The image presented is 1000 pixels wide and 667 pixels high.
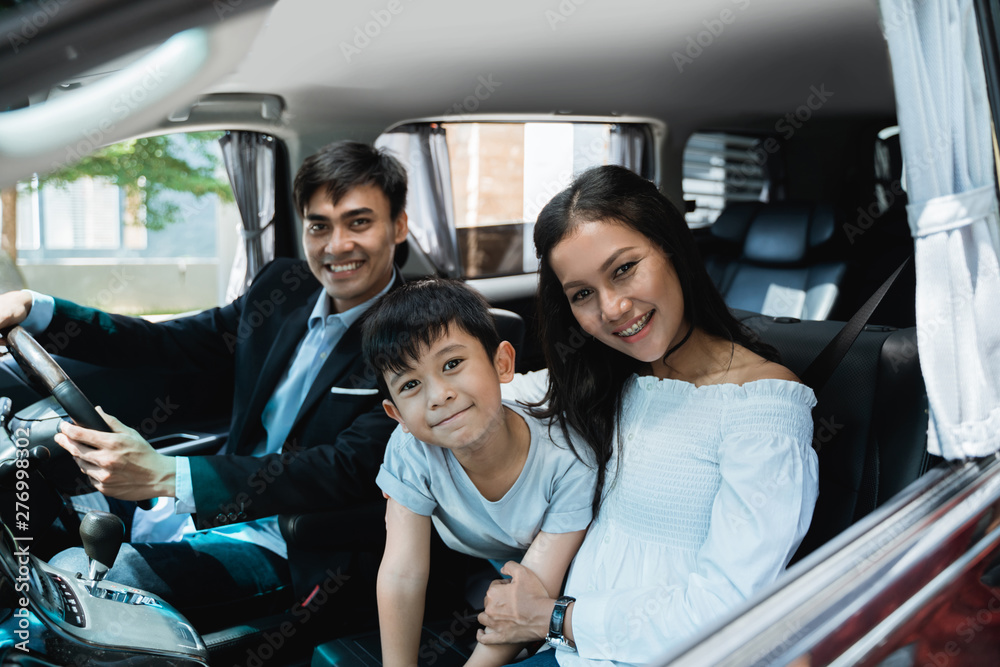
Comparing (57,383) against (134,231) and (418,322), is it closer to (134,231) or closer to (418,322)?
(418,322)

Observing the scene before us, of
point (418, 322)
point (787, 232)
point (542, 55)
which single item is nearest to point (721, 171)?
point (787, 232)

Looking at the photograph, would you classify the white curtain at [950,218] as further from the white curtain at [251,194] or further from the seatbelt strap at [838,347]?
the white curtain at [251,194]

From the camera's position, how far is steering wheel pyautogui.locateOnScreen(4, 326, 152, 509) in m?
1.37

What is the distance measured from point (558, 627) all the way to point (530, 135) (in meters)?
3.05

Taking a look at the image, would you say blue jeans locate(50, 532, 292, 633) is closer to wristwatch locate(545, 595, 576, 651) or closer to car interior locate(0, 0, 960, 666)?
car interior locate(0, 0, 960, 666)

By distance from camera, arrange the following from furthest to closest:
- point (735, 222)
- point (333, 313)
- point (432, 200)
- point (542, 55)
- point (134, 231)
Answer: point (134, 231) → point (735, 222) → point (432, 200) → point (542, 55) → point (333, 313)

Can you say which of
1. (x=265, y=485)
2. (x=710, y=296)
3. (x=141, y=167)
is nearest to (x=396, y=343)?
(x=265, y=485)

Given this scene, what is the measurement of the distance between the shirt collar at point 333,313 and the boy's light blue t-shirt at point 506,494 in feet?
1.64

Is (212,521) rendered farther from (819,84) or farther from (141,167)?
(141,167)

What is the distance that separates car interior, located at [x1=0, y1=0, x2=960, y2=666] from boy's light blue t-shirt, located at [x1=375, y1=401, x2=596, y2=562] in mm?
262

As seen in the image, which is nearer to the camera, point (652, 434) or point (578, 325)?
point (652, 434)

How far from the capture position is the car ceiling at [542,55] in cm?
209

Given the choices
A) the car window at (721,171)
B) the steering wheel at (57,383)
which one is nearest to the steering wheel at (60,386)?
the steering wheel at (57,383)

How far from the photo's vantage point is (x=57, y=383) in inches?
54.6
